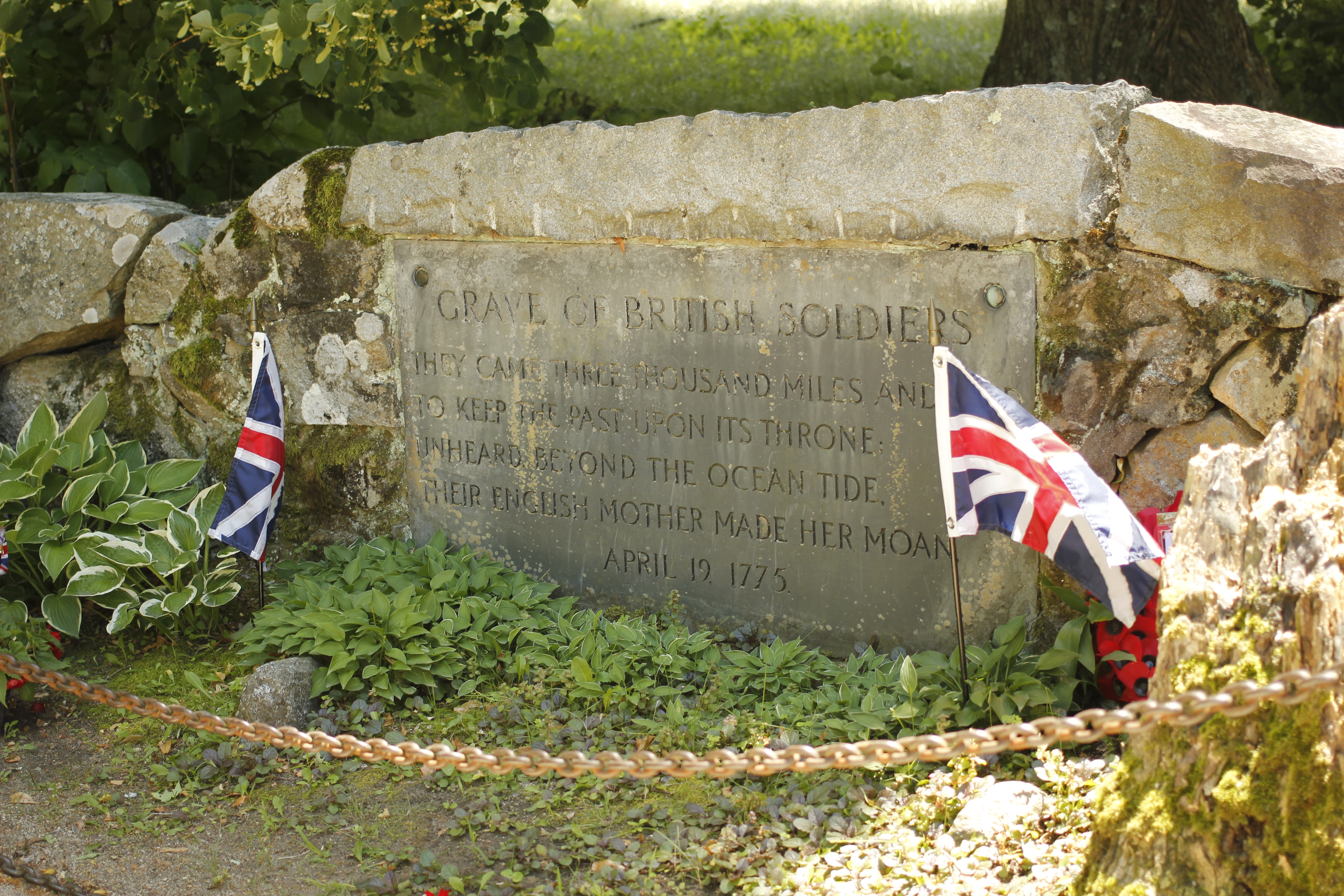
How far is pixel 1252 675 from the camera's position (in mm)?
1994

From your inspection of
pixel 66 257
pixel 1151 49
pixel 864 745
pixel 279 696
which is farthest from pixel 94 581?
pixel 1151 49

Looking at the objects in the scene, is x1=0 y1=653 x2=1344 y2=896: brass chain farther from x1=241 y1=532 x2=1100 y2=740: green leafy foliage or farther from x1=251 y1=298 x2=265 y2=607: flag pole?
x1=251 y1=298 x2=265 y2=607: flag pole

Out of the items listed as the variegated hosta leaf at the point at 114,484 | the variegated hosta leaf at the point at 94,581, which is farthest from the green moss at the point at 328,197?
the variegated hosta leaf at the point at 94,581

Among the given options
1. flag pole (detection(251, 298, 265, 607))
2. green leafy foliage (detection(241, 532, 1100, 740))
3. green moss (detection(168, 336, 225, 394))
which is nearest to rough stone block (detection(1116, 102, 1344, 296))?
green leafy foliage (detection(241, 532, 1100, 740))

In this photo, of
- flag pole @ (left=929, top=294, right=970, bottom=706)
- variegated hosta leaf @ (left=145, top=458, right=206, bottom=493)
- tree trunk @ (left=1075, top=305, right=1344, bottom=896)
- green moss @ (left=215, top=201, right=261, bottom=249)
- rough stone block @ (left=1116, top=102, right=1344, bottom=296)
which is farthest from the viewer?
green moss @ (left=215, top=201, right=261, bottom=249)

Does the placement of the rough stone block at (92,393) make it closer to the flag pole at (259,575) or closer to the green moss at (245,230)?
the flag pole at (259,575)

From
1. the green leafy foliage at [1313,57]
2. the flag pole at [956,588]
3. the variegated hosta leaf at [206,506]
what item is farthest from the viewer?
the green leafy foliage at [1313,57]

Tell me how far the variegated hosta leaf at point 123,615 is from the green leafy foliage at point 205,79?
6.26ft

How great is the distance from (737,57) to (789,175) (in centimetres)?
556

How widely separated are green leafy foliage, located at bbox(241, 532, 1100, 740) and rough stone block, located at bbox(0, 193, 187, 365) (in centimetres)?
150

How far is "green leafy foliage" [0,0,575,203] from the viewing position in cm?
424

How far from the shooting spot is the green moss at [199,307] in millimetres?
4297

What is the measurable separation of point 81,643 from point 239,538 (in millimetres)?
821

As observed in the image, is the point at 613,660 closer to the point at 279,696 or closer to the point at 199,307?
the point at 279,696
